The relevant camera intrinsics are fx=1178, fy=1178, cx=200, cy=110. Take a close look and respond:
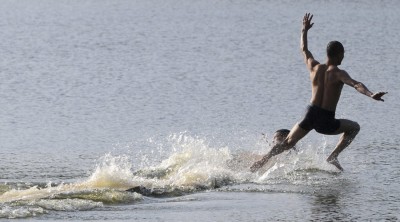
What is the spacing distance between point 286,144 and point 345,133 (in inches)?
30.0

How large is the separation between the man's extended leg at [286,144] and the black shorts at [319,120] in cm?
9

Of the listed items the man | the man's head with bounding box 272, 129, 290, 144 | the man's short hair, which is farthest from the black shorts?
the man's short hair

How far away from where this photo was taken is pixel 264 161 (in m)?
14.4

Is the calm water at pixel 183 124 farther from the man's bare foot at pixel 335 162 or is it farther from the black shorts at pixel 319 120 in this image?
the black shorts at pixel 319 120

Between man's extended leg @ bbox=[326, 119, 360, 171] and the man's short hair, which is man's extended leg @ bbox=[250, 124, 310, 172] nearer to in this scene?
man's extended leg @ bbox=[326, 119, 360, 171]

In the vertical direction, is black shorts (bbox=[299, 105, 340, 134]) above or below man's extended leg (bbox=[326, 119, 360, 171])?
above

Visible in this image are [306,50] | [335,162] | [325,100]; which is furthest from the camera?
[335,162]

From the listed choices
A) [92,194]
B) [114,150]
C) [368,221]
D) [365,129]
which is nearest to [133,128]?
[114,150]

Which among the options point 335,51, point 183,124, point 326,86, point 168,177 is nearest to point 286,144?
point 326,86

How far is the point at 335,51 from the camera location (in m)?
14.0

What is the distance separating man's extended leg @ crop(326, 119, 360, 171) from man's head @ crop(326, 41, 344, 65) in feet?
2.65

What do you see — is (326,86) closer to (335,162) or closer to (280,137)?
(280,137)

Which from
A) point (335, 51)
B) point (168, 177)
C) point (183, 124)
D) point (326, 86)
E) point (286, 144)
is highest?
point (335, 51)

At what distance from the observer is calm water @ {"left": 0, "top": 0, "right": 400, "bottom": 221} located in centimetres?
1252
